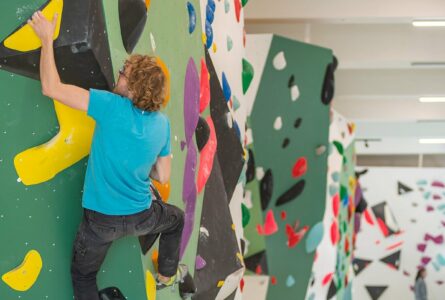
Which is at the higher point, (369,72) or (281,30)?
(281,30)

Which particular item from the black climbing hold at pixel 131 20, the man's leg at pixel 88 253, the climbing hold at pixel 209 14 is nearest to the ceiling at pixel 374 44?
the climbing hold at pixel 209 14

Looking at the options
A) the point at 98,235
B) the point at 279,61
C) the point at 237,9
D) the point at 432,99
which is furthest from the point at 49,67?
the point at 432,99

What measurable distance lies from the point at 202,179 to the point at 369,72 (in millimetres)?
7000

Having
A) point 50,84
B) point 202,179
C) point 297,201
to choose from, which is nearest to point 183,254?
point 202,179

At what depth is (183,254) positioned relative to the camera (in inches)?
96.5

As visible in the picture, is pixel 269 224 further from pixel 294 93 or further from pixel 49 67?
pixel 49 67

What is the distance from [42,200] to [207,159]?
3.55 ft

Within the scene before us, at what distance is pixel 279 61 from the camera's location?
5363 millimetres

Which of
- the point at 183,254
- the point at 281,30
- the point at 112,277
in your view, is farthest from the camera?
the point at 281,30

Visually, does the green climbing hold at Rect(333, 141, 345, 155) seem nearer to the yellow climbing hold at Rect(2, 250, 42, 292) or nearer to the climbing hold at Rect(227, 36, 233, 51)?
the climbing hold at Rect(227, 36, 233, 51)

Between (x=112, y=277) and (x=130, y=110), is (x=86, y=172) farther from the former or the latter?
(x=112, y=277)

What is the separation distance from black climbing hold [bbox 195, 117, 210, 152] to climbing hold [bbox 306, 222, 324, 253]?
311 cm

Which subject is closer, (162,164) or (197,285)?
(162,164)

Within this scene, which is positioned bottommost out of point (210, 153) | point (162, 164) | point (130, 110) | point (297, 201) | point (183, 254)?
point (297, 201)
